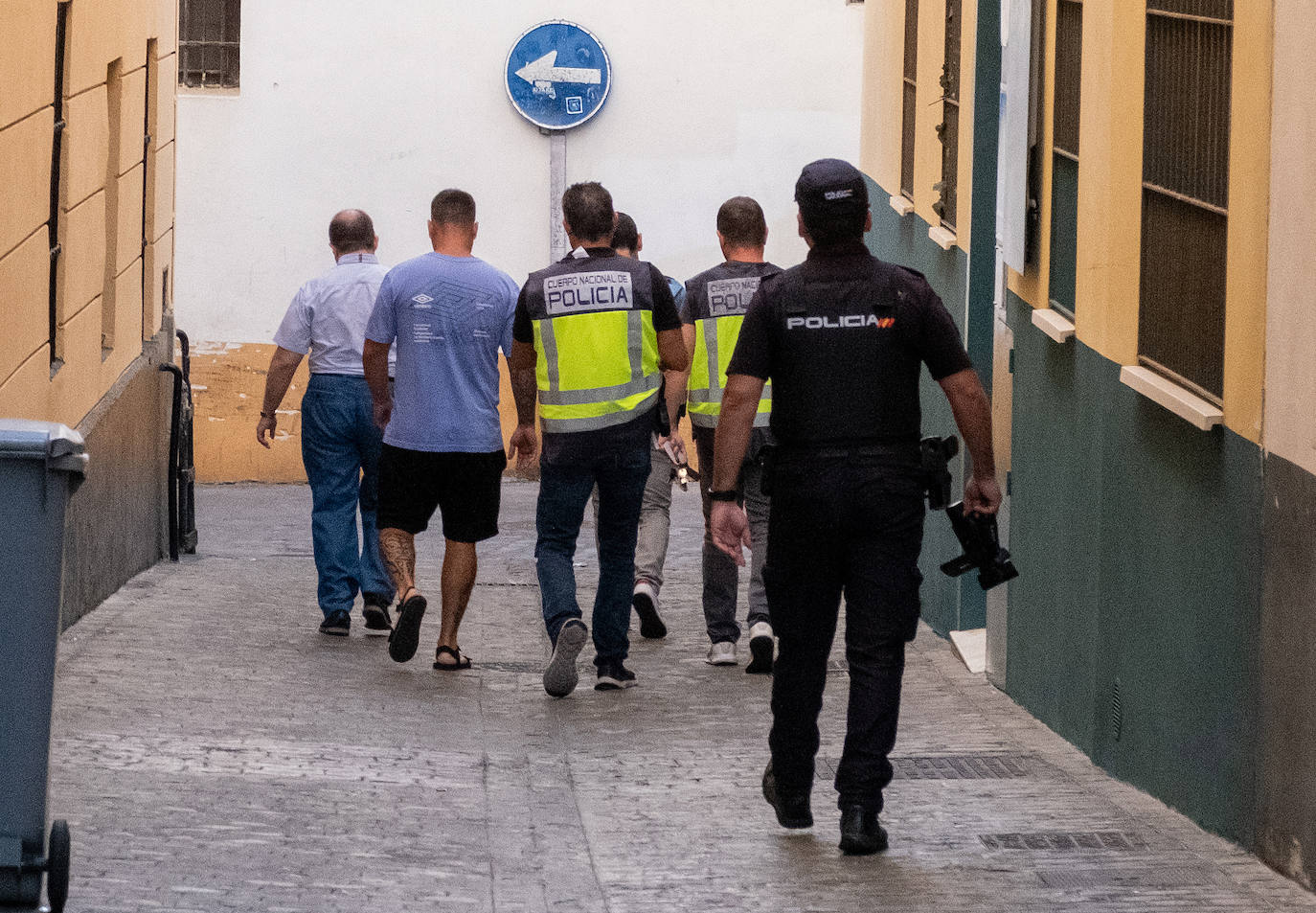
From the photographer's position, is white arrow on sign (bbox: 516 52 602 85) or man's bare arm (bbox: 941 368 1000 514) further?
white arrow on sign (bbox: 516 52 602 85)

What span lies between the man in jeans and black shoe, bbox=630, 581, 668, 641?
115 cm

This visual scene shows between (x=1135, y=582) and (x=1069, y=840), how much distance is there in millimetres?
1006

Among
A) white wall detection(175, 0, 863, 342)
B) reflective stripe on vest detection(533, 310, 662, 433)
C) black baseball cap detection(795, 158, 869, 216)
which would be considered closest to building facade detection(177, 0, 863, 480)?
white wall detection(175, 0, 863, 342)

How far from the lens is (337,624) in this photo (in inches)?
379

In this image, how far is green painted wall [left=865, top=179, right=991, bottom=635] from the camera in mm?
9867

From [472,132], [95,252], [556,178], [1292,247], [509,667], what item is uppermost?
[472,132]

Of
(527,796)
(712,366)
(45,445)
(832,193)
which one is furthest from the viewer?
(712,366)

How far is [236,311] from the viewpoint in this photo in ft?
57.1

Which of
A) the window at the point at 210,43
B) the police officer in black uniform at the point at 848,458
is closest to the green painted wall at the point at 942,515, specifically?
the police officer in black uniform at the point at 848,458

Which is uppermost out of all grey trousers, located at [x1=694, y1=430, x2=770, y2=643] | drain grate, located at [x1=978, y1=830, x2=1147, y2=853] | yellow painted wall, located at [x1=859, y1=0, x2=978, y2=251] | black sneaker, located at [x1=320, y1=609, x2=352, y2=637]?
yellow painted wall, located at [x1=859, y1=0, x2=978, y2=251]

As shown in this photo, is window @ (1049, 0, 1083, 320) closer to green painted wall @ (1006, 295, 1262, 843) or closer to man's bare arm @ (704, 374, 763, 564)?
green painted wall @ (1006, 295, 1262, 843)

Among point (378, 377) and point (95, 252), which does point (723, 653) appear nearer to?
point (378, 377)

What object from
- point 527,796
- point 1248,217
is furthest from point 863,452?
point 527,796

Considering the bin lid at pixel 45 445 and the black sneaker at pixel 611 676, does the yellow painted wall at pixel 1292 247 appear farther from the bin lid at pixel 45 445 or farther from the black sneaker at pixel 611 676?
the black sneaker at pixel 611 676
